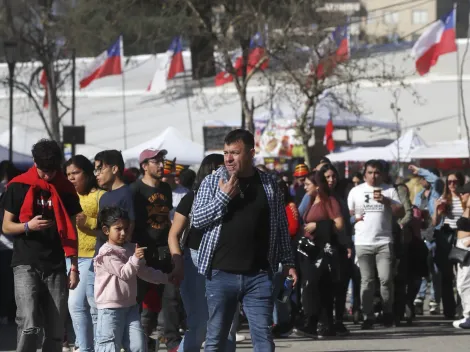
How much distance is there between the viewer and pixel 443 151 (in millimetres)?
28234

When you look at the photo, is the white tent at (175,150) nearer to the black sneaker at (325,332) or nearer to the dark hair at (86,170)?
the black sneaker at (325,332)

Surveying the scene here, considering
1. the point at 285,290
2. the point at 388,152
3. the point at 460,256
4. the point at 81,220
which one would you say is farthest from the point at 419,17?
the point at 285,290

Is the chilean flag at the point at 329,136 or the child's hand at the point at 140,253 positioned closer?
the child's hand at the point at 140,253

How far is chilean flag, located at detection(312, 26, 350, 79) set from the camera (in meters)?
29.2

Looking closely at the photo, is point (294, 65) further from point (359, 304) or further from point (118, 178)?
point (118, 178)

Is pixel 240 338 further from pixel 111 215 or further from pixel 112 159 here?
pixel 111 215

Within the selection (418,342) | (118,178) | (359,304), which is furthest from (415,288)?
(118,178)

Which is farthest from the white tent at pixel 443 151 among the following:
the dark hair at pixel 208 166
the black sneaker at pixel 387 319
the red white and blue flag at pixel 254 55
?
the dark hair at pixel 208 166

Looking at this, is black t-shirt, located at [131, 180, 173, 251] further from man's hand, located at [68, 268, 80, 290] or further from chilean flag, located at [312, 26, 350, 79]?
chilean flag, located at [312, 26, 350, 79]

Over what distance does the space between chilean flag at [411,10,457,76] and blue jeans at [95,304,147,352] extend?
22.4 metres

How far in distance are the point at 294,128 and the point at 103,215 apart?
21980mm

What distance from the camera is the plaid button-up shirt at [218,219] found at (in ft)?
24.7

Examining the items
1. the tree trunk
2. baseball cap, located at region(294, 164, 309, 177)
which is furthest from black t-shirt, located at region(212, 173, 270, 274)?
the tree trunk

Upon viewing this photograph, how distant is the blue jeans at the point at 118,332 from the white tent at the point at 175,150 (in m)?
19.8
